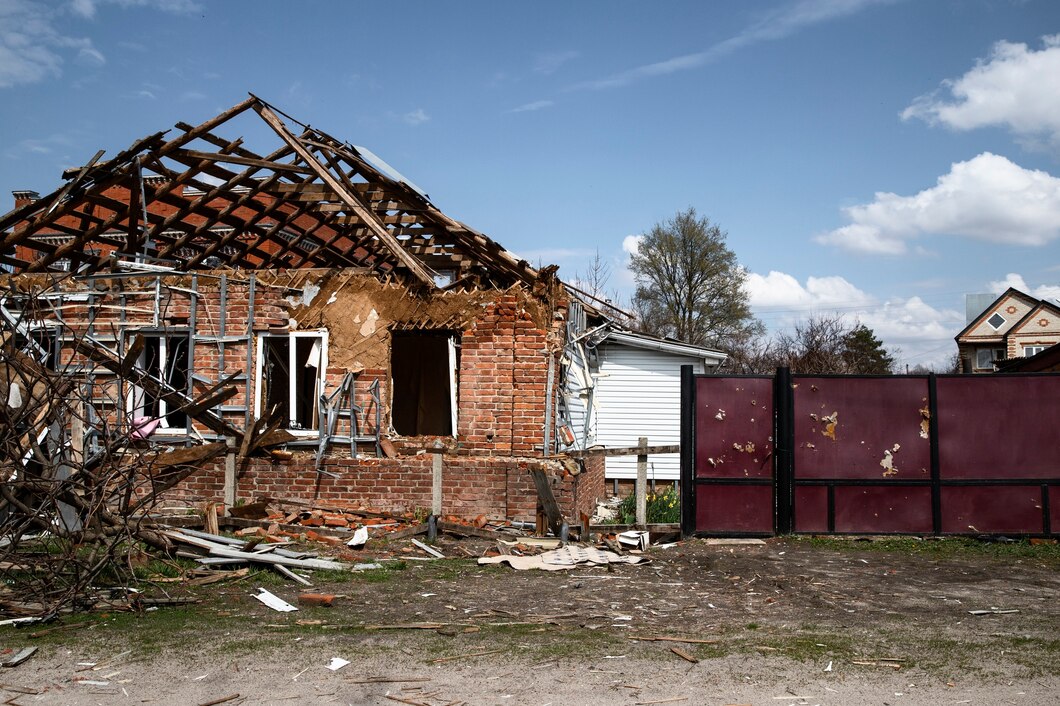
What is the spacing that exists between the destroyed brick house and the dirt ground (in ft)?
8.71

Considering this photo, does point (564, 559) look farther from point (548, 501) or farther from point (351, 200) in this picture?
point (351, 200)

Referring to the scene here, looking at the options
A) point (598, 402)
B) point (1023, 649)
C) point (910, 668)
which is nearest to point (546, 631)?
point (910, 668)

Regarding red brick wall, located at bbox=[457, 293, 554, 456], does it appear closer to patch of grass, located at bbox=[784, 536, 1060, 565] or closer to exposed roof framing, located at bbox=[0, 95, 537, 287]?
exposed roof framing, located at bbox=[0, 95, 537, 287]

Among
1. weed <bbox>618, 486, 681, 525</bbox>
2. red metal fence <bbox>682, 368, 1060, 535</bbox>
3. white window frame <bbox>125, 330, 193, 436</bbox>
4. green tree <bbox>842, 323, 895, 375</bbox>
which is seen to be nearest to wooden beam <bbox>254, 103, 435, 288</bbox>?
white window frame <bbox>125, 330, 193, 436</bbox>

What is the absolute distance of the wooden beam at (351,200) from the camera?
443 inches

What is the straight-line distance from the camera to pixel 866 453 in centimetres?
1041

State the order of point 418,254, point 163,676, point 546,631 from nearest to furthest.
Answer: point 163,676 < point 546,631 < point 418,254

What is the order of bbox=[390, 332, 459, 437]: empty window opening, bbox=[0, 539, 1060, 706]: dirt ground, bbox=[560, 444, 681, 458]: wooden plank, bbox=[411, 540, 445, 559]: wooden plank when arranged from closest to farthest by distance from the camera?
bbox=[0, 539, 1060, 706]: dirt ground, bbox=[411, 540, 445, 559]: wooden plank, bbox=[560, 444, 681, 458]: wooden plank, bbox=[390, 332, 459, 437]: empty window opening

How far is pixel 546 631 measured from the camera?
20.9 ft

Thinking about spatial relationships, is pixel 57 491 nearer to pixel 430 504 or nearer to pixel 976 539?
pixel 430 504

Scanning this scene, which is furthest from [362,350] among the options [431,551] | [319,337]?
[431,551]

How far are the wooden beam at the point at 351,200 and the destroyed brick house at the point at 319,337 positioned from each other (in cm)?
3

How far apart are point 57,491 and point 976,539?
9844 millimetres

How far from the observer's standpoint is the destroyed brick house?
37.3 feet
